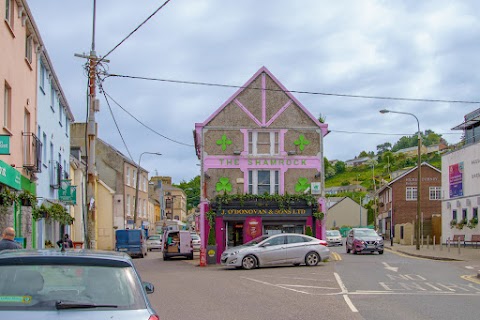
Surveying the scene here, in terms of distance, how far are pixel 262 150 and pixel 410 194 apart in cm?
3509

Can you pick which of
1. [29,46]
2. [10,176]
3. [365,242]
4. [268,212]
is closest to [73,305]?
[10,176]

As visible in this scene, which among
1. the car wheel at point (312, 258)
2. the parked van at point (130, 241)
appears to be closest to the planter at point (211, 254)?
the car wheel at point (312, 258)

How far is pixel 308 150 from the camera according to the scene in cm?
3538

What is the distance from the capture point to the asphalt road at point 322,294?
12523 mm

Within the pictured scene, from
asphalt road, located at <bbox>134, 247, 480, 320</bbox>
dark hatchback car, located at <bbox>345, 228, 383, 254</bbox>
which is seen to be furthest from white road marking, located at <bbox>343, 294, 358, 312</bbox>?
dark hatchback car, located at <bbox>345, 228, 383, 254</bbox>

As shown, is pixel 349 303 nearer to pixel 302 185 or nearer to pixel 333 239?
pixel 302 185

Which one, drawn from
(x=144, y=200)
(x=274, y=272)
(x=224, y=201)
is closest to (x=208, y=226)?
(x=224, y=201)

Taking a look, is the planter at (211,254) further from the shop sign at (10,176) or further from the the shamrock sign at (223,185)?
the shop sign at (10,176)

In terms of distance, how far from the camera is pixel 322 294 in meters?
16.0

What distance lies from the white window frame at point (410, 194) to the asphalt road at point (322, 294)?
42.4 m

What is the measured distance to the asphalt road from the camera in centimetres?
1252

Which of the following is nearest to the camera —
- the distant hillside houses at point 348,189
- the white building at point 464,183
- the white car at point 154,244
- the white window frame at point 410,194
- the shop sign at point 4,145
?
the shop sign at point 4,145

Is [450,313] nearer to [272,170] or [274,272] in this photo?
[274,272]

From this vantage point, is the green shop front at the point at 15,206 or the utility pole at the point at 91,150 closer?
the green shop front at the point at 15,206
